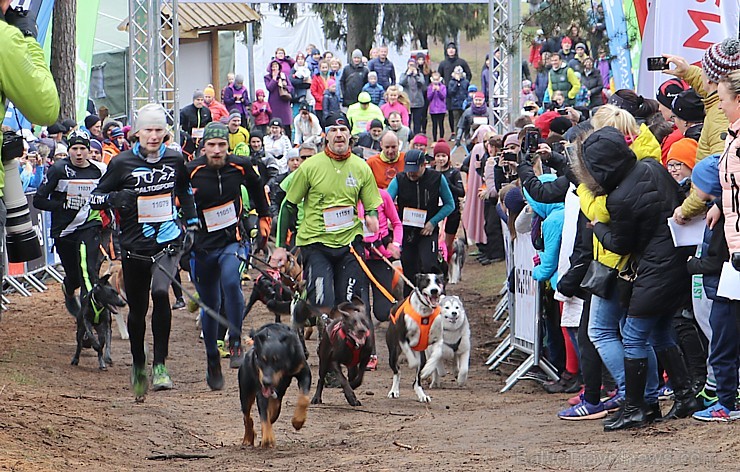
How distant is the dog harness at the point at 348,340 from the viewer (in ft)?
30.0

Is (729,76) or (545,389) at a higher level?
(729,76)

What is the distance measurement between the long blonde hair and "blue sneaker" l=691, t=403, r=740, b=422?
5.64ft

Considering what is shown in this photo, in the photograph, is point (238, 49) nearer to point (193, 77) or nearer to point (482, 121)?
point (193, 77)

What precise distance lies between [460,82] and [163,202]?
22.9 metres

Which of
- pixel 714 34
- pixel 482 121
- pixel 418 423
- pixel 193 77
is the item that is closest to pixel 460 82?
pixel 193 77

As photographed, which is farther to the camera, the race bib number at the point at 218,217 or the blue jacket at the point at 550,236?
the race bib number at the point at 218,217

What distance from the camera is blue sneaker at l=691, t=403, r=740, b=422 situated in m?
6.80

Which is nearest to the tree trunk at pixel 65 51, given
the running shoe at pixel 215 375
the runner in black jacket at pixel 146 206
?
the running shoe at pixel 215 375

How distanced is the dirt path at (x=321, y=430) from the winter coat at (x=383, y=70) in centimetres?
1838

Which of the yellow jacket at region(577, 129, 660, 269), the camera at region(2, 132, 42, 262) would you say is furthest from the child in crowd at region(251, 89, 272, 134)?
the camera at region(2, 132, 42, 262)

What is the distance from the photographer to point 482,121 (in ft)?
68.8

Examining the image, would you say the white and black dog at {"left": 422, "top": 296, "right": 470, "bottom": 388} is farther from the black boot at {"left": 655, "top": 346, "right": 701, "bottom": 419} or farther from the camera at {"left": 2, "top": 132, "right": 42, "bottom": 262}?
the camera at {"left": 2, "top": 132, "right": 42, "bottom": 262}

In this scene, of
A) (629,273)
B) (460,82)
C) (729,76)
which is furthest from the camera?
(460,82)

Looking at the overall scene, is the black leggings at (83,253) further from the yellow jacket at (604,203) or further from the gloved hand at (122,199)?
the yellow jacket at (604,203)
